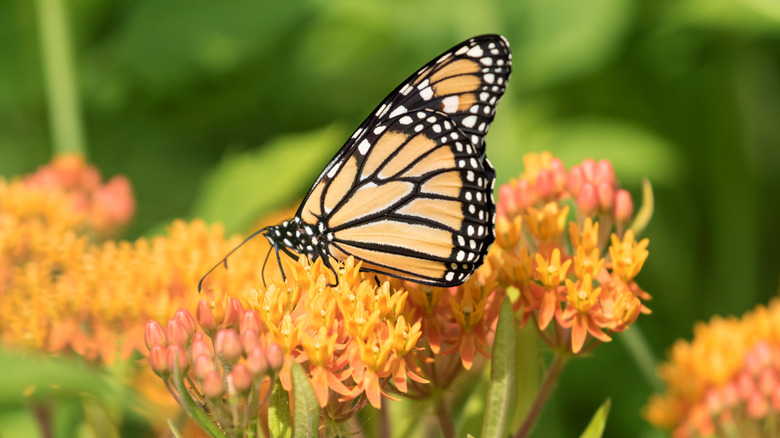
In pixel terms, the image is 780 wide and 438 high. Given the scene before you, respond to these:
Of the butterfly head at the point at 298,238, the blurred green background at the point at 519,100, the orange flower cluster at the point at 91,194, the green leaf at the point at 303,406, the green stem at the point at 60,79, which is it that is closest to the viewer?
the green leaf at the point at 303,406

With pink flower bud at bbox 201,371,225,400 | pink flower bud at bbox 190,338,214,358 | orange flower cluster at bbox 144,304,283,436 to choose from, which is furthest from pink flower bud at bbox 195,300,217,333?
pink flower bud at bbox 201,371,225,400

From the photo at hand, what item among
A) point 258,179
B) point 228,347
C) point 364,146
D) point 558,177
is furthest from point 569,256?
point 258,179

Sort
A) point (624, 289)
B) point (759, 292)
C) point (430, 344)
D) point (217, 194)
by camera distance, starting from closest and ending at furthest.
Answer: point (430, 344), point (624, 289), point (217, 194), point (759, 292)

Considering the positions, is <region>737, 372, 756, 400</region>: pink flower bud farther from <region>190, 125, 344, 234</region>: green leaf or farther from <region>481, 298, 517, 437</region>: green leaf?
<region>190, 125, 344, 234</region>: green leaf

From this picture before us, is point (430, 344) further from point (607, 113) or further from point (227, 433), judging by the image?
point (607, 113)

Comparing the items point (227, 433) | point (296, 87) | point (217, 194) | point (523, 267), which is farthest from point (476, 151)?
point (296, 87)

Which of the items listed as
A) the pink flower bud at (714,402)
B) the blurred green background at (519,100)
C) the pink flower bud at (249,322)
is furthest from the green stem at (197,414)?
the blurred green background at (519,100)

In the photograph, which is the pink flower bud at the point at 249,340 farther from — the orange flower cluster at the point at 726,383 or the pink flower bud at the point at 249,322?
the orange flower cluster at the point at 726,383
